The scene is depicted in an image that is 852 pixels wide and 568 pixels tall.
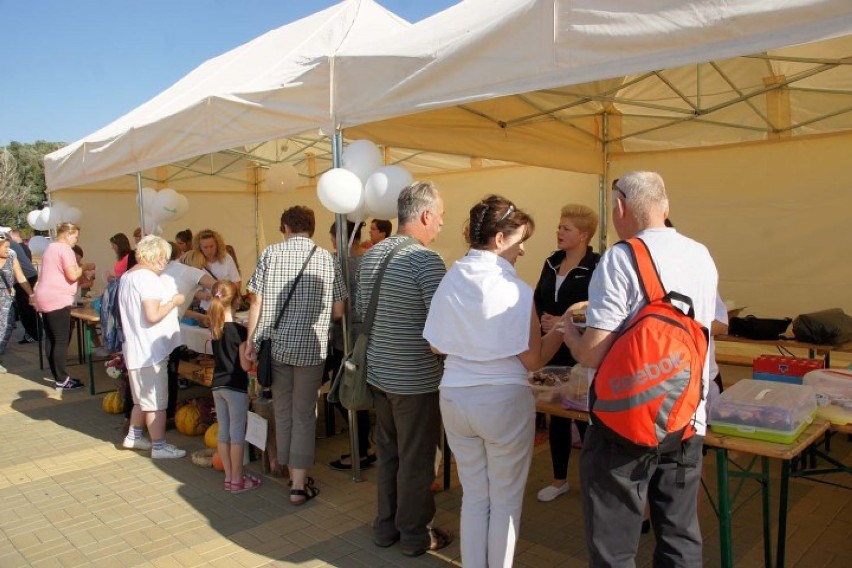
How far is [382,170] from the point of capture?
3.56 meters

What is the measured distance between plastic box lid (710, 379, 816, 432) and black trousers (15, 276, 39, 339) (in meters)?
9.48

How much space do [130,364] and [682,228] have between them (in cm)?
518

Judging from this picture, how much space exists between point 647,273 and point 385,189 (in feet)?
6.36

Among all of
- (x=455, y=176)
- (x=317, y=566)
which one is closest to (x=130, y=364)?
(x=317, y=566)

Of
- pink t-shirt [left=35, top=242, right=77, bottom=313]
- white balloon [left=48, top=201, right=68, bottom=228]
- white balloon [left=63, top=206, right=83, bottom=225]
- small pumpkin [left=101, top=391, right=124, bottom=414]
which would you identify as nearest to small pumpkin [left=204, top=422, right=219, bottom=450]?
small pumpkin [left=101, top=391, right=124, bottom=414]

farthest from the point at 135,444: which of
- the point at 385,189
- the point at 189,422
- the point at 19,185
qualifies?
the point at 19,185

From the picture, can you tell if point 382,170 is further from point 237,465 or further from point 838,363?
point 838,363

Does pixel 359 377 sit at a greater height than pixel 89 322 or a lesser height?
greater

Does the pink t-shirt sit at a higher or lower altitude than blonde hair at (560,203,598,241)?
lower

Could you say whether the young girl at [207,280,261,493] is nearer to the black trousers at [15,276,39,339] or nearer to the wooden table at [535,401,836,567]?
the wooden table at [535,401,836,567]

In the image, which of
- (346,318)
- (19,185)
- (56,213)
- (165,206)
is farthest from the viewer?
(19,185)

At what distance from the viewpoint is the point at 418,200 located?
2.80 meters

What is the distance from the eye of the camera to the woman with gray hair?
423 cm

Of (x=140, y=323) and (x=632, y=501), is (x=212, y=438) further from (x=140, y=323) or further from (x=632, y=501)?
(x=632, y=501)
